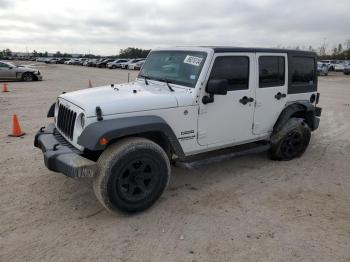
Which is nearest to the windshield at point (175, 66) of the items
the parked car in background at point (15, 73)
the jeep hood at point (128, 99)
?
the jeep hood at point (128, 99)

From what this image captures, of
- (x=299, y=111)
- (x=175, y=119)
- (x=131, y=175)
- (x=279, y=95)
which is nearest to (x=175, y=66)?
(x=175, y=119)

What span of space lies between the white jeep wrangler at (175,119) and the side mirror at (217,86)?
13 mm

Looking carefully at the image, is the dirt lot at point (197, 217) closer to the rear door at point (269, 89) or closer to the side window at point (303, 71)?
the rear door at point (269, 89)

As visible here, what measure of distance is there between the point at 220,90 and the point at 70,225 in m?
2.40

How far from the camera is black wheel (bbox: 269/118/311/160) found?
17.9 feet

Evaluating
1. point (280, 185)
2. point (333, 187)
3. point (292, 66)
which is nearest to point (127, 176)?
point (280, 185)

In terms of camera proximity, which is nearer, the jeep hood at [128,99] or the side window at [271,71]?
the jeep hood at [128,99]

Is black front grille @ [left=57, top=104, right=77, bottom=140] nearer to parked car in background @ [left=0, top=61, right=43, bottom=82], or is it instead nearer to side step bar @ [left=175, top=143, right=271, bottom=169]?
side step bar @ [left=175, top=143, right=271, bottom=169]

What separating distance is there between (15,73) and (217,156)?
19.3m

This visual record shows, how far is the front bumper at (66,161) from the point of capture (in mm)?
3445

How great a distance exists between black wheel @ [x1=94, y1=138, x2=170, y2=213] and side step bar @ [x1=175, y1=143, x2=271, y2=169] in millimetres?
425

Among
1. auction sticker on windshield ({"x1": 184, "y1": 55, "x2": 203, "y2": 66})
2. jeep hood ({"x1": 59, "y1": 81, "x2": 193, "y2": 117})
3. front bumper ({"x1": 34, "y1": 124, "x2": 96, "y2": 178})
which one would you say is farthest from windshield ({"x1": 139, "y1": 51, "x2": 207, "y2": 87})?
front bumper ({"x1": 34, "y1": 124, "x2": 96, "y2": 178})

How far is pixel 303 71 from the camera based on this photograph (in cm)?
582

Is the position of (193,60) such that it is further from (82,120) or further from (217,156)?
(82,120)
